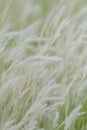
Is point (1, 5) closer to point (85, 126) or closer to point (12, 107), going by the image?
point (12, 107)

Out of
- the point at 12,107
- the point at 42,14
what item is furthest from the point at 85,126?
the point at 42,14

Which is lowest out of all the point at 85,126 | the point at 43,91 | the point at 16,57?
the point at 85,126

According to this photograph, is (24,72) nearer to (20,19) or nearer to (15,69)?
(15,69)

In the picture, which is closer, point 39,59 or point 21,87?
point 39,59

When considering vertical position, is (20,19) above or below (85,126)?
above

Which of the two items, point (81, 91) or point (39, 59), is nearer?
point (39, 59)

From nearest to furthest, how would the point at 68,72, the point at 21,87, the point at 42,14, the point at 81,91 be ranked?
the point at 21,87 < the point at 81,91 < the point at 68,72 < the point at 42,14

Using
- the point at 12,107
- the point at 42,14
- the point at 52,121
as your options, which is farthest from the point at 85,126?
the point at 42,14

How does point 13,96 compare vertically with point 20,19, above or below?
below

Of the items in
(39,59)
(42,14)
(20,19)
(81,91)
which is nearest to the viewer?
(39,59)
